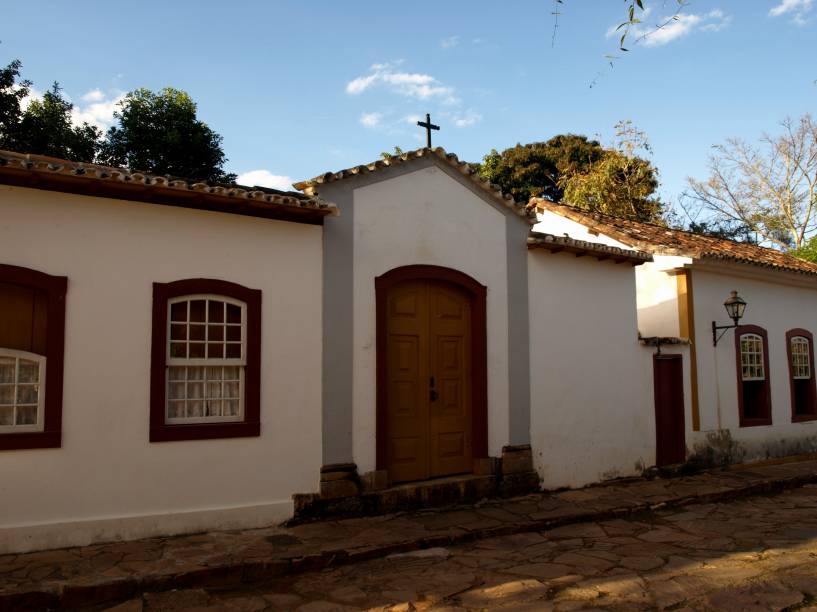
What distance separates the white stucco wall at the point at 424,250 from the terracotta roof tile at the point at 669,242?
3.59m

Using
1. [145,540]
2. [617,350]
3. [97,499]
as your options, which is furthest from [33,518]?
[617,350]

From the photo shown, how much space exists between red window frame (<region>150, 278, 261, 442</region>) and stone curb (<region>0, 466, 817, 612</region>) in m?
1.48

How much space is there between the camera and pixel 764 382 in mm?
11836

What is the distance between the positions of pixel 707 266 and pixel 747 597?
719 centimetres

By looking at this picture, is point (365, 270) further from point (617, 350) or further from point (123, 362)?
point (617, 350)

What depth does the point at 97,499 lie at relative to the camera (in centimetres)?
581

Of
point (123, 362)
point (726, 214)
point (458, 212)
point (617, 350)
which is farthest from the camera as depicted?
point (726, 214)

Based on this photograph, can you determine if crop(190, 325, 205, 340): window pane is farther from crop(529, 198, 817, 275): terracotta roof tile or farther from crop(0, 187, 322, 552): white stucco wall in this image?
crop(529, 198, 817, 275): terracotta roof tile

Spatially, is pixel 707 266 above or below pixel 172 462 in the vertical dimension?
above

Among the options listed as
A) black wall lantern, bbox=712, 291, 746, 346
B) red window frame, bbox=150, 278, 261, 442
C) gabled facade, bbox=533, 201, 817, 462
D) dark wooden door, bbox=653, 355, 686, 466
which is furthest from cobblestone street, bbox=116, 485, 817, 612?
black wall lantern, bbox=712, 291, 746, 346

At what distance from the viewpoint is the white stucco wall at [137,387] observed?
567 centimetres

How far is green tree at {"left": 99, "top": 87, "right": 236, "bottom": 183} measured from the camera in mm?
18281

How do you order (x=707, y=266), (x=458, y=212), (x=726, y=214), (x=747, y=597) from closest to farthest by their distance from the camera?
1. (x=747, y=597)
2. (x=458, y=212)
3. (x=707, y=266)
4. (x=726, y=214)

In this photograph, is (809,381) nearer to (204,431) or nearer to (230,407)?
(230,407)
